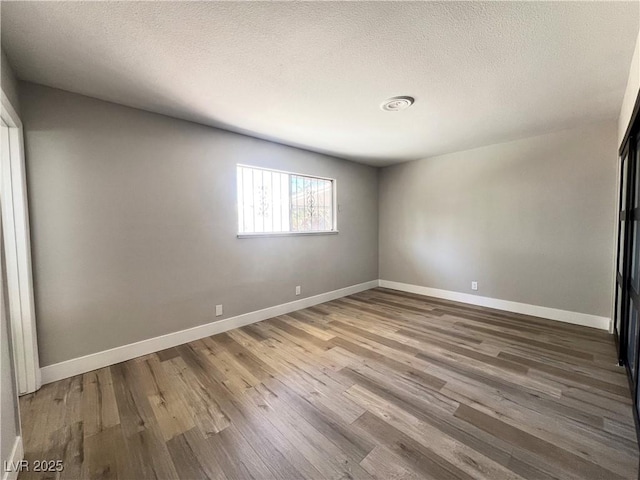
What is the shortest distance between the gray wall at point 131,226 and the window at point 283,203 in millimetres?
172

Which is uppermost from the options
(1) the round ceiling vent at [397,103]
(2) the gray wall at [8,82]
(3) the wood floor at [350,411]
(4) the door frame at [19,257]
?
(1) the round ceiling vent at [397,103]

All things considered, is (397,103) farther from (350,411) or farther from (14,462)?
(14,462)

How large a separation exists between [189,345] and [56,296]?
1.19m

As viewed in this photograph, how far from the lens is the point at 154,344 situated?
8.41 ft

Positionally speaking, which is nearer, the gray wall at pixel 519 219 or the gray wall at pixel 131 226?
the gray wall at pixel 131 226

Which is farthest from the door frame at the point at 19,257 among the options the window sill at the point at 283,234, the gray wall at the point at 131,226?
the window sill at the point at 283,234

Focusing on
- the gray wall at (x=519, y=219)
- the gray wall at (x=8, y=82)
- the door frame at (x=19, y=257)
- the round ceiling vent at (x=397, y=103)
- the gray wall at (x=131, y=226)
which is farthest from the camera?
the gray wall at (x=519, y=219)

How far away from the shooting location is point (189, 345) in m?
2.71

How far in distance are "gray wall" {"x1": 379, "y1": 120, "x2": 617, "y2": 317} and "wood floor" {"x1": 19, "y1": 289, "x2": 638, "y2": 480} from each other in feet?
2.84

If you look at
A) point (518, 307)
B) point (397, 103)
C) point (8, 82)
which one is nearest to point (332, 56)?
point (397, 103)

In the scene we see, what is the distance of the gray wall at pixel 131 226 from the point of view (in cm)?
206

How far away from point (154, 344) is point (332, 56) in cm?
299

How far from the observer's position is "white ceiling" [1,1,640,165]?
136cm

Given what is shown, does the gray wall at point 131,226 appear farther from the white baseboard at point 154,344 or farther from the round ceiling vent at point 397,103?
the round ceiling vent at point 397,103
